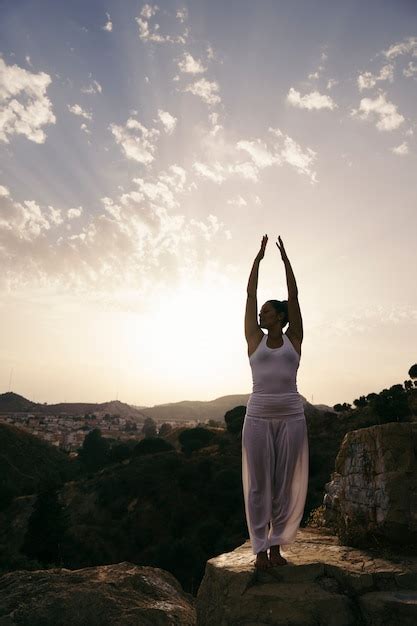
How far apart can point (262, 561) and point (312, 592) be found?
467 millimetres

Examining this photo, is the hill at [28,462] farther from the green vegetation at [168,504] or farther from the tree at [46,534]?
the tree at [46,534]

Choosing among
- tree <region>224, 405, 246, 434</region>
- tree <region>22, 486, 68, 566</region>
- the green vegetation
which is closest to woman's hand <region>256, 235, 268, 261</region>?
the green vegetation

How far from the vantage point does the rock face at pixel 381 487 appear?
13.9ft

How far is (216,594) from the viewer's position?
3.83 metres

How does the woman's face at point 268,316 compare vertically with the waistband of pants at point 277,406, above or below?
above

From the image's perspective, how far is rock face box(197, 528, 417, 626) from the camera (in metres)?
3.31

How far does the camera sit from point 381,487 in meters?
4.48

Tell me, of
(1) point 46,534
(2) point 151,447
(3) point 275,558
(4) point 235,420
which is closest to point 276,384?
(3) point 275,558

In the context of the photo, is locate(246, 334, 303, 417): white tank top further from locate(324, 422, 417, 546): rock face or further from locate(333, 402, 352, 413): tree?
locate(333, 402, 352, 413): tree

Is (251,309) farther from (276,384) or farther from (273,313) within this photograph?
(276,384)

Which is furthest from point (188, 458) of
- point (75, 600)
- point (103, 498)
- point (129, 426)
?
point (129, 426)

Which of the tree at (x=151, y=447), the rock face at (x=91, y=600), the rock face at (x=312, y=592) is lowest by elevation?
the tree at (x=151, y=447)

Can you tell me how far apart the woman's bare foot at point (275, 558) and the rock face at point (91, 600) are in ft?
5.80

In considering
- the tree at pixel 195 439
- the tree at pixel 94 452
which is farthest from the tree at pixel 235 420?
the tree at pixel 94 452
